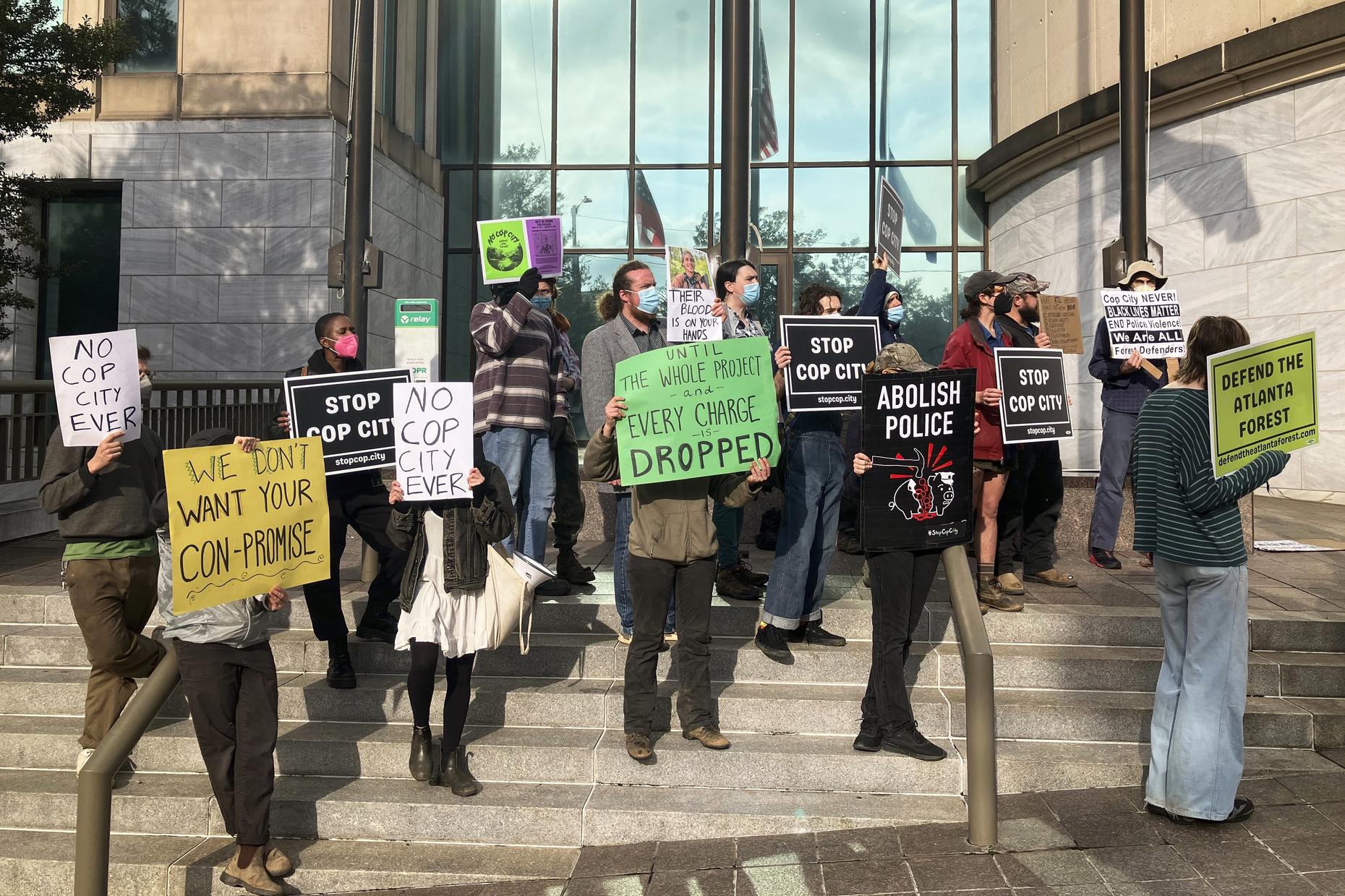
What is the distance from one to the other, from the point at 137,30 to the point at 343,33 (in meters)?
2.88

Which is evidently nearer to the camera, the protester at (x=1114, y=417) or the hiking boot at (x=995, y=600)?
the hiking boot at (x=995, y=600)

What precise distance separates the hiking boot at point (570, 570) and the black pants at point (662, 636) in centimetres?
194

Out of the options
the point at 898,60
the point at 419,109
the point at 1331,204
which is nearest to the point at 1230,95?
the point at 1331,204

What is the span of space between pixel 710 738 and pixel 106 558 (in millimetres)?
3231

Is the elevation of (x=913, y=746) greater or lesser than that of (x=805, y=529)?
lesser

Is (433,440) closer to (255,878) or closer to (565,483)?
(255,878)

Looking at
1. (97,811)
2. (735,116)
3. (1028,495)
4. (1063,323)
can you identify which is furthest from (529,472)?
(1063,323)

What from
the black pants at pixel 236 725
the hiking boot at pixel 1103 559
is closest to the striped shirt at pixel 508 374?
the black pants at pixel 236 725

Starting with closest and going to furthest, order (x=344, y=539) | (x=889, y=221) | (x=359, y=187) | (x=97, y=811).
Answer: (x=97, y=811), (x=344, y=539), (x=889, y=221), (x=359, y=187)

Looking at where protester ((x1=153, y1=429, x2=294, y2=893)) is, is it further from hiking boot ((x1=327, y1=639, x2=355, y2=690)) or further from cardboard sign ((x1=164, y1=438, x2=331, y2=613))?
hiking boot ((x1=327, y1=639, x2=355, y2=690))

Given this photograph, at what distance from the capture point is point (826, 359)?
662 cm

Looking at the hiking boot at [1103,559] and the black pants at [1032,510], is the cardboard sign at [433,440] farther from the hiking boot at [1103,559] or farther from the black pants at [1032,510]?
the hiking boot at [1103,559]

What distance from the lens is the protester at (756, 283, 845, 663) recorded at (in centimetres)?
622

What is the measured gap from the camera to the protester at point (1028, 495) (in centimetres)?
730
